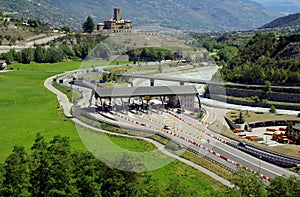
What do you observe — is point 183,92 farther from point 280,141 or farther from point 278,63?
point 278,63

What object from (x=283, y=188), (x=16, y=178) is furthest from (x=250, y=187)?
(x=16, y=178)

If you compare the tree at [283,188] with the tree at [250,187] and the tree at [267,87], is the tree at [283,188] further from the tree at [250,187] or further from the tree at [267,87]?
the tree at [267,87]

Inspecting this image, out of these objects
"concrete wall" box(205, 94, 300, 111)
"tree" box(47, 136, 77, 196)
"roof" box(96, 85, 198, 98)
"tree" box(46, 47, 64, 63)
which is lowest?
"concrete wall" box(205, 94, 300, 111)

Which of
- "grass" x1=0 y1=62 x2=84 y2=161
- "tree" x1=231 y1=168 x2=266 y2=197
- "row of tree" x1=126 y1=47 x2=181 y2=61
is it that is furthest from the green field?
"row of tree" x1=126 y1=47 x2=181 y2=61

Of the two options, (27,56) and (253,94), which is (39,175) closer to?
(253,94)

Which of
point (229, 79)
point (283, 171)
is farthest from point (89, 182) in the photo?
point (229, 79)

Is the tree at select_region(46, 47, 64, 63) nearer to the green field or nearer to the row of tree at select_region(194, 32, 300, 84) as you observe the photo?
the green field

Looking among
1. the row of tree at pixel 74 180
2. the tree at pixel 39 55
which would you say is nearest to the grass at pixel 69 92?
the tree at pixel 39 55
